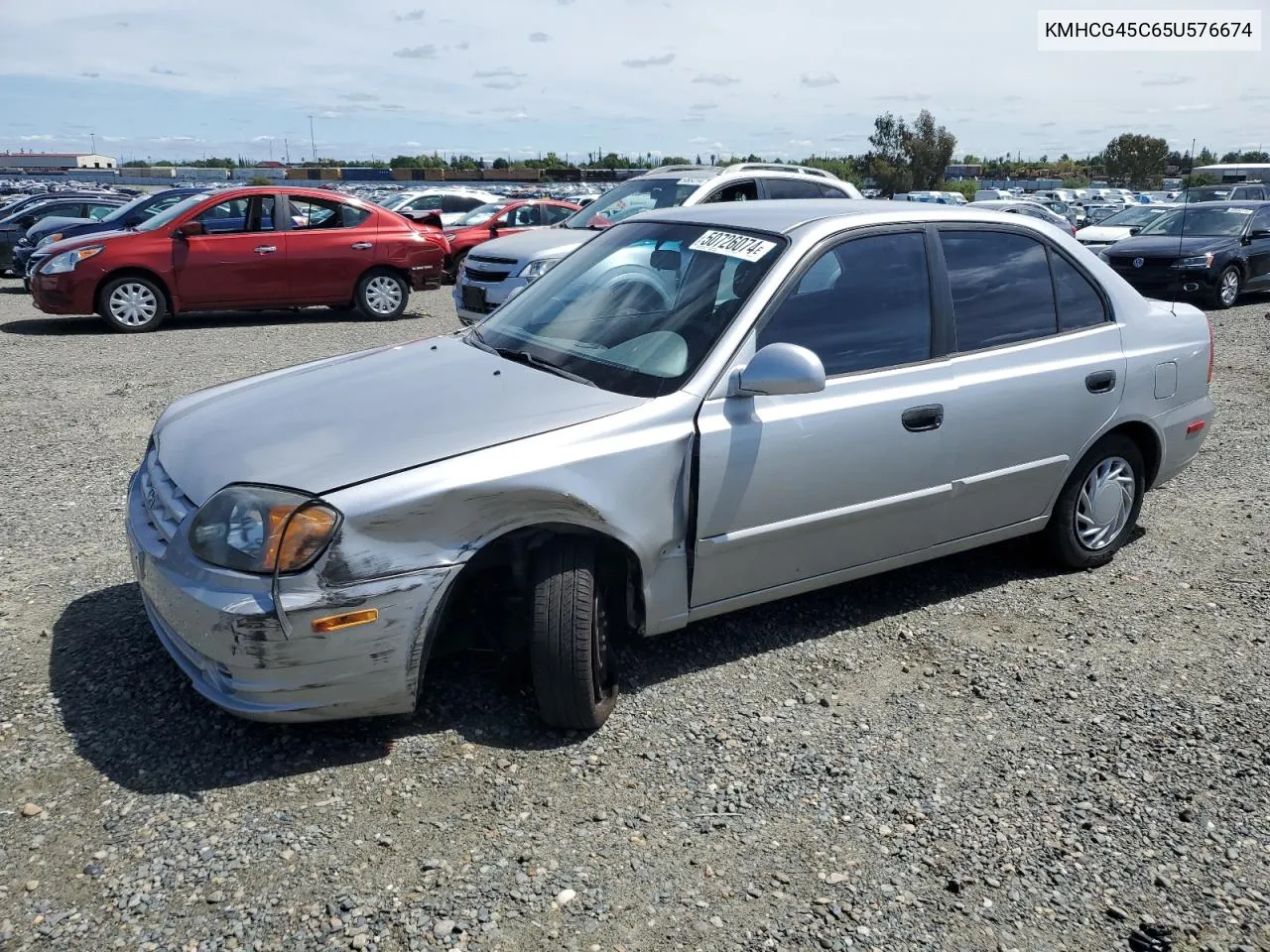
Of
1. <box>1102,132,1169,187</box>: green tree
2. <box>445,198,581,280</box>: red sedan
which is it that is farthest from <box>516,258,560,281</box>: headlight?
<box>1102,132,1169,187</box>: green tree

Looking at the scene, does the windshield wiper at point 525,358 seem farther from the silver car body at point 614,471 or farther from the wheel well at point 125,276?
the wheel well at point 125,276

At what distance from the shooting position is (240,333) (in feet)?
39.3

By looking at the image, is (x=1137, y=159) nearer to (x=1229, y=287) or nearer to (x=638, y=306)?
(x=1229, y=287)

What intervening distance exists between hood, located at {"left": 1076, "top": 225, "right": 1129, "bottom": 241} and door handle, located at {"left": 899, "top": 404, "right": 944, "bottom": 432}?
15.8 m

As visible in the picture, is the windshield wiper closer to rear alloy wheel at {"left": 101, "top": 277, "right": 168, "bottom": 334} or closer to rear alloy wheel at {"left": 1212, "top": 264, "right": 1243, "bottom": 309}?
rear alloy wheel at {"left": 101, "top": 277, "right": 168, "bottom": 334}

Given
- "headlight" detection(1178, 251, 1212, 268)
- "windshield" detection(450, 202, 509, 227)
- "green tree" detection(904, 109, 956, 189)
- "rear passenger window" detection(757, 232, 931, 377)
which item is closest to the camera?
"rear passenger window" detection(757, 232, 931, 377)

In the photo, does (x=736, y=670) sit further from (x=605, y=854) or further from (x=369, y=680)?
(x=369, y=680)

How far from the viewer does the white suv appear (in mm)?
10188

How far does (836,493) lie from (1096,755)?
1199 millimetres

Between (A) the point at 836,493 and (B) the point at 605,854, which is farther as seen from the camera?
(A) the point at 836,493

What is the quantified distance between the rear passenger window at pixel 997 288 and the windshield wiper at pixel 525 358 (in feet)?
5.19

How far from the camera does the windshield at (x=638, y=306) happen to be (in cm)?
358

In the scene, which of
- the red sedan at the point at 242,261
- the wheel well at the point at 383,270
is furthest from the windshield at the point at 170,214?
the wheel well at the point at 383,270

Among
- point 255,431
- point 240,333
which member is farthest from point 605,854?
point 240,333
